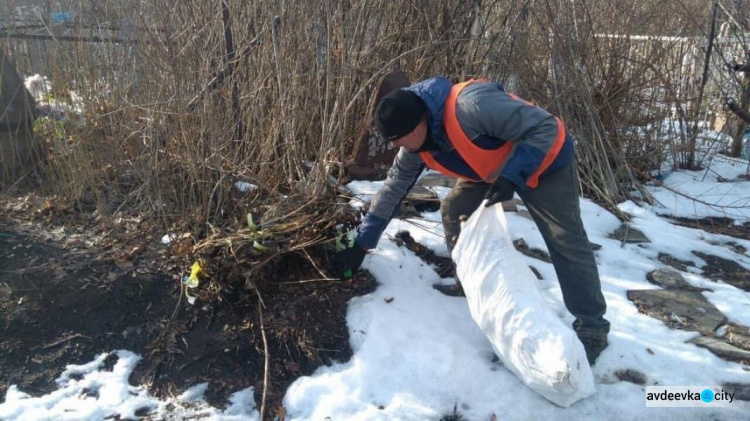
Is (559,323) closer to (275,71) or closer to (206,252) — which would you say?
(206,252)

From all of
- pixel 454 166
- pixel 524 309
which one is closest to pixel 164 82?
pixel 454 166

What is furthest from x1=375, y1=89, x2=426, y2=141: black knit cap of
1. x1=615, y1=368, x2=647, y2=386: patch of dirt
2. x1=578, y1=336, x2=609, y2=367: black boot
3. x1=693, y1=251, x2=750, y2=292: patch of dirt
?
x1=693, y1=251, x2=750, y2=292: patch of dirt

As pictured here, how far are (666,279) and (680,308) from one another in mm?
387

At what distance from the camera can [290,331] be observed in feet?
9.64

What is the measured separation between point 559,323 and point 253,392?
144cm

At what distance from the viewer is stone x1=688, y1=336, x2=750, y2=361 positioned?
2849mm

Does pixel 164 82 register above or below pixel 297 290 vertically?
above

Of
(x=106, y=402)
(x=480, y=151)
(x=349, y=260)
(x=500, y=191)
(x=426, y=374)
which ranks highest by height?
(x=480, y=151)

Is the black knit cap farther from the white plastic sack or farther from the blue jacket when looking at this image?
the white plastic sack

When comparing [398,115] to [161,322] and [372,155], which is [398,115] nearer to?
[161,322]

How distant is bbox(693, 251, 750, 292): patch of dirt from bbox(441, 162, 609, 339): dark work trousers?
1514mm

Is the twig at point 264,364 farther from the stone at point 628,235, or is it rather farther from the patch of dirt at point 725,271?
the patch of dirt at point 725,271

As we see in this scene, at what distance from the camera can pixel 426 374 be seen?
8.81ft

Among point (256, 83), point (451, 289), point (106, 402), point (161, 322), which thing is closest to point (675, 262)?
point (451, 289)
